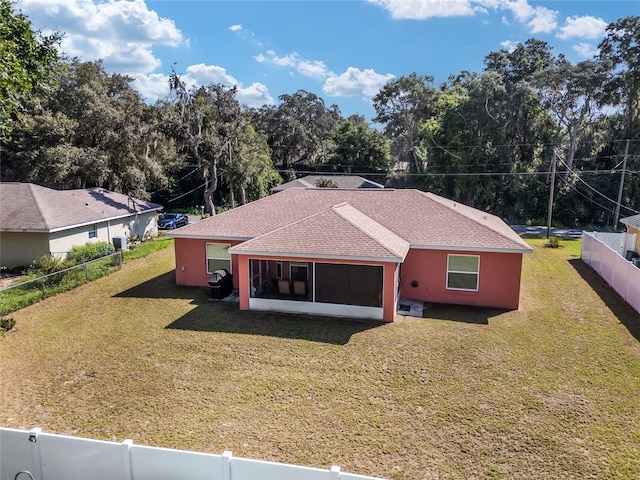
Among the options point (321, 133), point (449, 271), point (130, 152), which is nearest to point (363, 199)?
point (449, 271)

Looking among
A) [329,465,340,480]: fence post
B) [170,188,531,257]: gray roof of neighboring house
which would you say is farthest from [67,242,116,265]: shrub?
Result: [329,465,340,480]: fence post

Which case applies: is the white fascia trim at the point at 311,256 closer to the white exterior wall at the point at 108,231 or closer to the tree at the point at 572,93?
the white exterior wall at the point at 108,231

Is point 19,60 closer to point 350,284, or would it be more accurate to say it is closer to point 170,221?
point 350,284

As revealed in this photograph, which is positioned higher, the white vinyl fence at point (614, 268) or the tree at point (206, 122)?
the tree at point (206, 122)

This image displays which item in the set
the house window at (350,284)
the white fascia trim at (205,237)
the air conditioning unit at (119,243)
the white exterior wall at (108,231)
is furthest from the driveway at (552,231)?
the air conditioning unit at (119,243)

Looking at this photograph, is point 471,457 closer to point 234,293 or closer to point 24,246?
point 234,293

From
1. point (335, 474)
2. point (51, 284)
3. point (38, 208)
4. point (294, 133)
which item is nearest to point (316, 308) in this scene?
point (335, 474)

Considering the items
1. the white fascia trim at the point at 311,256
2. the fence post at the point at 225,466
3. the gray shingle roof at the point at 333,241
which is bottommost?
the fence post at the point at 225,466
